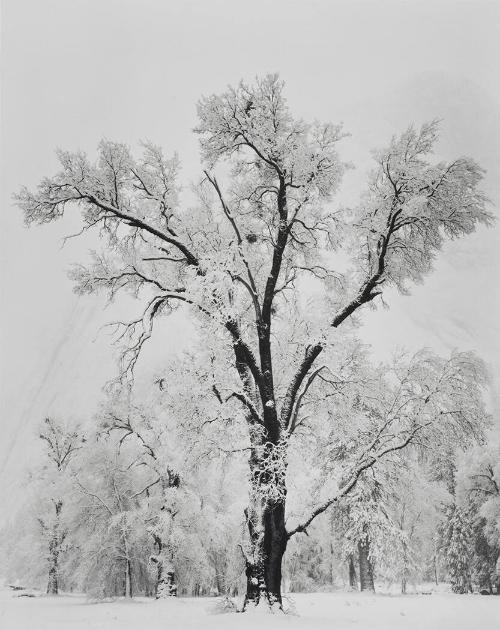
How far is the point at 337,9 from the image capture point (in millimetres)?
10500

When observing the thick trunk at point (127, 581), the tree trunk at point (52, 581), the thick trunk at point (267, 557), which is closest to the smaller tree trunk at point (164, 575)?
the thick trunk at point (127, 581)

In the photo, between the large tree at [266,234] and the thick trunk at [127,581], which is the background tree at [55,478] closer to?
the thick trunk at [127,581]

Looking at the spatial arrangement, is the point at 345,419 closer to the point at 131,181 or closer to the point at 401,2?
the point at 131,181

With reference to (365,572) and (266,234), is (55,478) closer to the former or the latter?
(365,572)

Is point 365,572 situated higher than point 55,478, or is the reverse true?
point 55,478

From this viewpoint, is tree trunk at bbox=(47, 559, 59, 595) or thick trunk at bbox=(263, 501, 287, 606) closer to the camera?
thick trunk at bbox=(263, 501, 287, 606)

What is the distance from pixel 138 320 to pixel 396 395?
16.9 ft

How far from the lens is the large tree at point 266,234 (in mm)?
7422

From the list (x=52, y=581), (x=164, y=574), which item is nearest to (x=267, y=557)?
(x=164, y=574)

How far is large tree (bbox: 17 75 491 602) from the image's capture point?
742 centimetres

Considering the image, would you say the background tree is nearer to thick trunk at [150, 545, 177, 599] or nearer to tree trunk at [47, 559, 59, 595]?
tree trunk at [47, 559, 59, 595]

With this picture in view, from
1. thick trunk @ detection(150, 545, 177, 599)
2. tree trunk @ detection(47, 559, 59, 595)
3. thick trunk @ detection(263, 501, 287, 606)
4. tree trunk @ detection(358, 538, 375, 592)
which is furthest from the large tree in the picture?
tree trunk @ detection(47, 559, 59, 595)

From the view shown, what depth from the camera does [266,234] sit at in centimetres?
930

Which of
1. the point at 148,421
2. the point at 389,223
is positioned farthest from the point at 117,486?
the point at 389,223
